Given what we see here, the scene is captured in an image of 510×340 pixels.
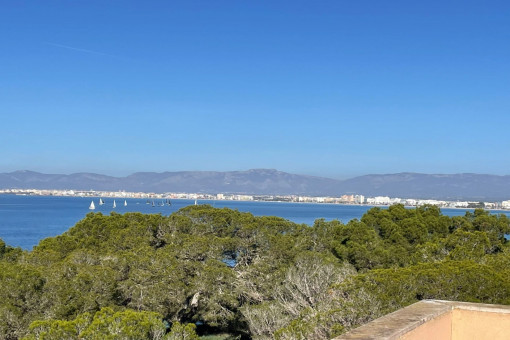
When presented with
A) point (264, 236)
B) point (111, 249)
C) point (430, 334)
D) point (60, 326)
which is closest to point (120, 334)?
point (60, 326)

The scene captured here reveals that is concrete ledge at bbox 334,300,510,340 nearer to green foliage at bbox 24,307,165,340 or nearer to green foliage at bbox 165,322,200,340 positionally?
green foliage at bbox 24,307,165,340

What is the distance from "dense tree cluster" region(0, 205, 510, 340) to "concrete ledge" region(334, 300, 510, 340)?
4552 mm

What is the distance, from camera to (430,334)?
13.6 feet

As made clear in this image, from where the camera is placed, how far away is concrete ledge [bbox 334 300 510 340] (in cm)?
391

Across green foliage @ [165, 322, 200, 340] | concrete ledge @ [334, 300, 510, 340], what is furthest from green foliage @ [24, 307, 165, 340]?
concrete ledge @ [334, 300, 510, 340]

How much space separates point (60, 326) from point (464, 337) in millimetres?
7499

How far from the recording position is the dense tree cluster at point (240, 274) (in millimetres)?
10008

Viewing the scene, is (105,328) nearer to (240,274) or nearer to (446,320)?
(446,320)

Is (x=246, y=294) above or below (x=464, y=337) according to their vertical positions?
below

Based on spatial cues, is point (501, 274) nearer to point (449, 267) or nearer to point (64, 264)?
point (449, 267)

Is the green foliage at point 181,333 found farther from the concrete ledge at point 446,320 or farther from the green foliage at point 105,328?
the concrete ledge at point 446,320

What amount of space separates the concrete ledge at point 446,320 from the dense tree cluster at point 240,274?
4.55 m

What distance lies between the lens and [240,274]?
→ 58.1 ft

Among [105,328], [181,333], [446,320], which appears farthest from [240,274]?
[446,320]
